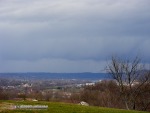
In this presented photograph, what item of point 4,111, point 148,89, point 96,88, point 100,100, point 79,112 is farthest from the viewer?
point 96,88

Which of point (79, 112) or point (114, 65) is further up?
point (114, 65)

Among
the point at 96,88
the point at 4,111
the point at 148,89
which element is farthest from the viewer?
the point at 96,88

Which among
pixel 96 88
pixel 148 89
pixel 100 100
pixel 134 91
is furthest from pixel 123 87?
pixel 96 88

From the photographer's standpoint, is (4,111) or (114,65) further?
(114,65)

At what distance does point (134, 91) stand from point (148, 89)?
3.96 metres

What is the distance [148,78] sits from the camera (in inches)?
1890

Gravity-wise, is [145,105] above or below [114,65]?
below

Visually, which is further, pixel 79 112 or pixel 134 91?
pixel 134 91

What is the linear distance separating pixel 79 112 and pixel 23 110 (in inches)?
144

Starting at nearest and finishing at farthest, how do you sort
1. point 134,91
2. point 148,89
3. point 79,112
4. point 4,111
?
point 4,111 → point 79,112 → point 134,91 → point 148,89

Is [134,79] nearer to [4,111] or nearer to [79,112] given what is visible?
[79,112]

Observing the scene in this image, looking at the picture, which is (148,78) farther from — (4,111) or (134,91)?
(4,111)

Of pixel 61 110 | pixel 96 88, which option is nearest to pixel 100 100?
pixel 96 88

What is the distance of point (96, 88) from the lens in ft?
303
